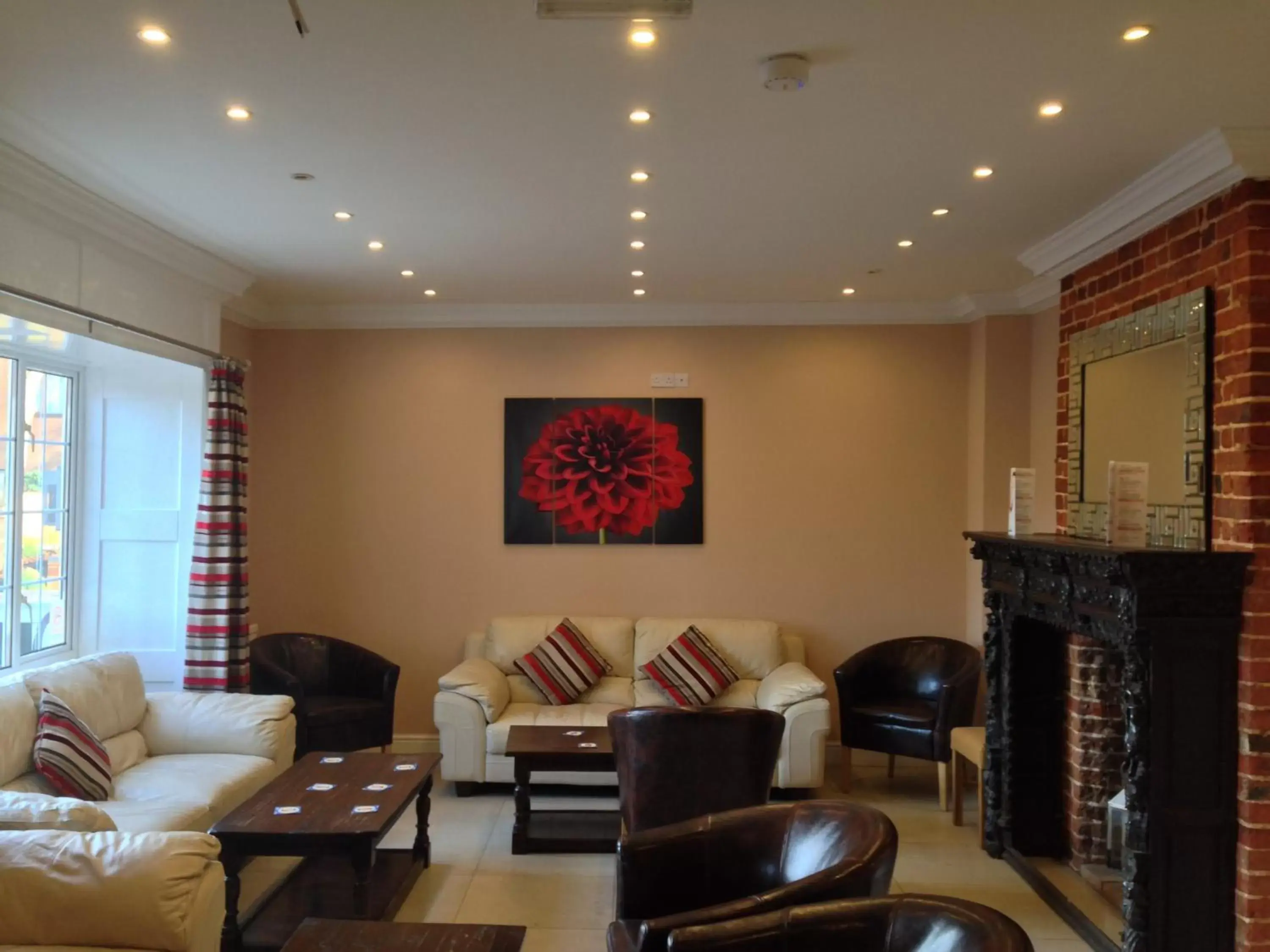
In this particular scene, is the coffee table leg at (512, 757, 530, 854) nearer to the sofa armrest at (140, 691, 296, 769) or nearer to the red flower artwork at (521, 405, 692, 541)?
the sofa armrest at (140, 691, 296, 769)

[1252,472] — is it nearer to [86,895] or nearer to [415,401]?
[86,895]

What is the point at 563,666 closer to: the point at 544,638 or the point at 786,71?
the point at 544,638

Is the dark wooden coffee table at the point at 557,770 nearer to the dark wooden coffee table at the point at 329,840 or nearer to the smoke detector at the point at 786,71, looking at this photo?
the dark wooden coffee table at the point at 329,840

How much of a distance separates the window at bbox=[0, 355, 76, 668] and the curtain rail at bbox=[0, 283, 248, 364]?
74 centimetres

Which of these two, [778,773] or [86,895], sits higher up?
[86,895]

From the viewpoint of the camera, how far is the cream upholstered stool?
4.66 meters

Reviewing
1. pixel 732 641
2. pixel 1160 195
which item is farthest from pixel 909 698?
pixel 1160 195

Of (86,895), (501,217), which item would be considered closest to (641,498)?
(501,217)

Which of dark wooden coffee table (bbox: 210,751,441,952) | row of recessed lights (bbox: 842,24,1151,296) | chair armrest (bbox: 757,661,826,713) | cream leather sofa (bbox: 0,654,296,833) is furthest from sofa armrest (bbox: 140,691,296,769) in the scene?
row of recessed lights (bbox: 842,24,1151,296)

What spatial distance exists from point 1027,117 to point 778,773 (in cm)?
356

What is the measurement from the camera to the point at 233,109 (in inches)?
119

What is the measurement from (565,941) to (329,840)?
3.25ft

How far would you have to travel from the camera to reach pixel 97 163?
11.7 feet

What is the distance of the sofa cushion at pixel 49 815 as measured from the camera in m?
2.84
